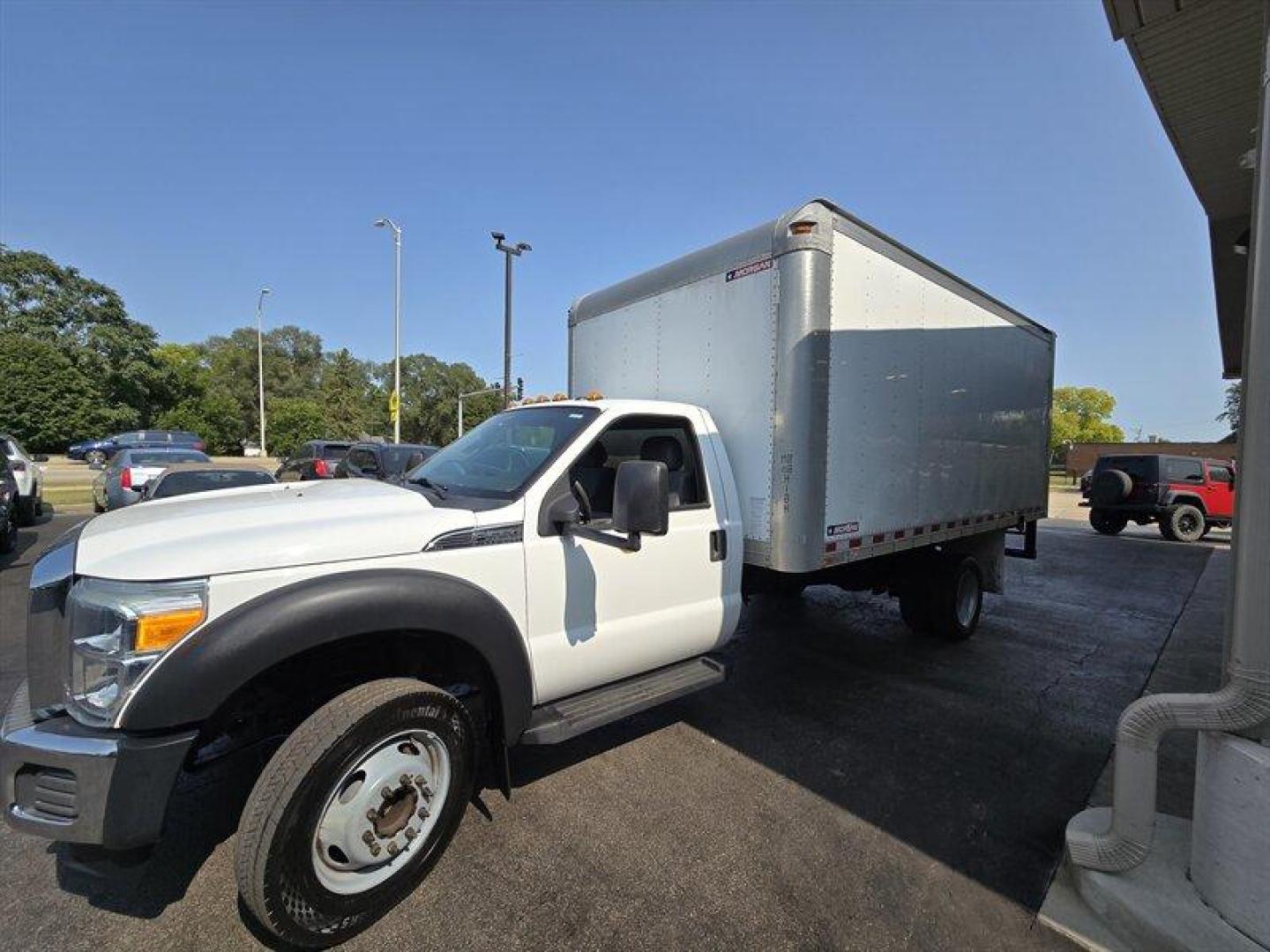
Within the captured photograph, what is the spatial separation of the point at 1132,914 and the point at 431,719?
2721mm

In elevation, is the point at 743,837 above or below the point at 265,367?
below

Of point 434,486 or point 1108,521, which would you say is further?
point 1108,521

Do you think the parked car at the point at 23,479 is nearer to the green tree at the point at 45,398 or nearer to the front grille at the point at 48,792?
the front grille at the point at 48,792

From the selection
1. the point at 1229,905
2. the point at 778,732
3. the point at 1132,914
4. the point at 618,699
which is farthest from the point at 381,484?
the point at 1229,905

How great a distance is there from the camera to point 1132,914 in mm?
2293

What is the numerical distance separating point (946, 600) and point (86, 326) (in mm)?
61895

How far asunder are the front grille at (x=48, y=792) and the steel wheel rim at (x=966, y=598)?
612 cm

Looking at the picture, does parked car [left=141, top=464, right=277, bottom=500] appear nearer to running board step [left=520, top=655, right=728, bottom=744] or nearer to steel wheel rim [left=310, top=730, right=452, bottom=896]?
running board step [left=520, top=655, right=728, bottom=744]

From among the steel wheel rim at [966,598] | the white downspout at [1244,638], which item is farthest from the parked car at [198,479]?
the white downspout at [1244,638]

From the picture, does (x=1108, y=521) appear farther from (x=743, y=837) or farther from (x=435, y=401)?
(x=435, y=401)

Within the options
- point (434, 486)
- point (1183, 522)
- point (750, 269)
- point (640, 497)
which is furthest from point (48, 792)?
point (1183, 522)

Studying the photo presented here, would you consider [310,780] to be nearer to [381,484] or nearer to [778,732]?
[381,484]

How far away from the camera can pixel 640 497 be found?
2705mm

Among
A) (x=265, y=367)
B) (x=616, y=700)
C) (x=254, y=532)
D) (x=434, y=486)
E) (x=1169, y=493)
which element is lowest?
(x=616, y=700)
